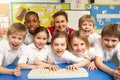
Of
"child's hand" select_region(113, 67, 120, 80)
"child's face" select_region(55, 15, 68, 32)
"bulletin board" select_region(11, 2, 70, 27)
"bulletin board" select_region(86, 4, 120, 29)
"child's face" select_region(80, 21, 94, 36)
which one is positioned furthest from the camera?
"bulletin board" select_region(86, 4, 120, 29)

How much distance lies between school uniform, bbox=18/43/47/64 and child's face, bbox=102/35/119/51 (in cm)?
45

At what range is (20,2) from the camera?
2.53 m

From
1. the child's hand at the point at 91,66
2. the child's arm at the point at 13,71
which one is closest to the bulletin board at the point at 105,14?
the child's hand at the point at 91,66

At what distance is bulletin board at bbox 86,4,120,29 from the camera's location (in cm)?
271

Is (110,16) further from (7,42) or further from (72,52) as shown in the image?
(7,42)

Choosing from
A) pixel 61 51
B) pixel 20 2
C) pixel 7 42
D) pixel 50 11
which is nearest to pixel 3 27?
pixel 20 2

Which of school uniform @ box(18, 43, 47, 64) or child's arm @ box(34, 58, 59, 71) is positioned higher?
school uniform @ box(18, 43, 47, 64)

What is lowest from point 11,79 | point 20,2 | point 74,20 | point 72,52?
point 11,79

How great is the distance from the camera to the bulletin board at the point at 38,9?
2.53 meters

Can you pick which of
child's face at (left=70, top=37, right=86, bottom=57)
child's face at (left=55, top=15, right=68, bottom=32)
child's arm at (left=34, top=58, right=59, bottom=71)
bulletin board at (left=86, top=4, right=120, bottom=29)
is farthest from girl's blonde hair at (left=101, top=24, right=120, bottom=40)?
bulletin board at (left=86, top=4, right=120, bottom=29)

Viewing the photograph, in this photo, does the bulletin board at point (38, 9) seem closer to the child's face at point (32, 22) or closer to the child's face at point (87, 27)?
the child's face at point (32, 22)

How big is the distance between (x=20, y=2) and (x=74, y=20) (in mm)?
773

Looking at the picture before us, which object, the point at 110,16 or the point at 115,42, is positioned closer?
the point at 115,42

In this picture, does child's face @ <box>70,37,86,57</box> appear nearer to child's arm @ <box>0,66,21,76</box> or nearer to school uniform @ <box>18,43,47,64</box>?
school uniform @ <box>18,43,47,64</box>
